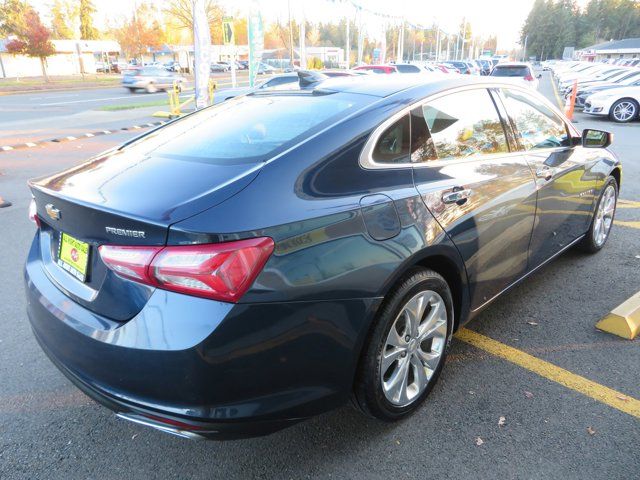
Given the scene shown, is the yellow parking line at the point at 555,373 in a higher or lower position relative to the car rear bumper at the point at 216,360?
lower

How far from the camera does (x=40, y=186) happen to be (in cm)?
240

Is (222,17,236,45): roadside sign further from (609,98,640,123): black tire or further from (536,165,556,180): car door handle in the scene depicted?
(536,165,556,180): car door handle

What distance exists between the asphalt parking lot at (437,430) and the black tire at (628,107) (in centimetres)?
1408

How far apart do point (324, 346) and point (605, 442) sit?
1492 mm

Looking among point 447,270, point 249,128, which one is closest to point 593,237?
point 447,270

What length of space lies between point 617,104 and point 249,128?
15820 millimetres

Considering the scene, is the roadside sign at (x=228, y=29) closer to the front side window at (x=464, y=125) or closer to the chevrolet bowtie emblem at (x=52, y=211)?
the front side window at (x=464, y=125)

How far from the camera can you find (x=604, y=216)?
185 inches

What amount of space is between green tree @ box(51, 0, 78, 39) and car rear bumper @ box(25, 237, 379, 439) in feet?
229

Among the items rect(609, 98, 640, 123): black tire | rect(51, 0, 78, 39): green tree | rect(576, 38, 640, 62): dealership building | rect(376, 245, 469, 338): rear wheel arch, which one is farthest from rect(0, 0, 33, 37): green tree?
rect(576, 38, 640, 62): dealership building

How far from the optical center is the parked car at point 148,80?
94.3 feet

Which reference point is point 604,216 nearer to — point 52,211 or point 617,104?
Answer: point 52,211

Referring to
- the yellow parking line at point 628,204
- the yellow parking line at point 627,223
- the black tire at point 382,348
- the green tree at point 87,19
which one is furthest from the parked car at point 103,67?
the black tire at point 382,348

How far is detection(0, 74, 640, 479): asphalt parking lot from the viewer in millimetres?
2270
